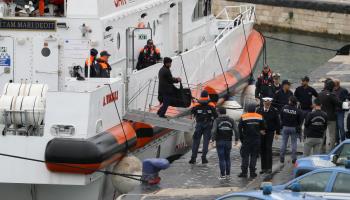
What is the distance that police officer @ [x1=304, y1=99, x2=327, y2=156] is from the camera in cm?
1775

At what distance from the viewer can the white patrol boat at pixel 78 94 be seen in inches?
643

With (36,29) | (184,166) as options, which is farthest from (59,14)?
(184,166)

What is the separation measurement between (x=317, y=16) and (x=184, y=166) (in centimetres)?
2597

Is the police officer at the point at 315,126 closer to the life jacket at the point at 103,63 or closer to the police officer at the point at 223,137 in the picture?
the police officer at the point at 223,137

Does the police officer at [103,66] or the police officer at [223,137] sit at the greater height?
the police officer at [103,66]

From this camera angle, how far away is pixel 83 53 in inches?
722

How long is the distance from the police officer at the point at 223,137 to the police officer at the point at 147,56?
259 centimetres

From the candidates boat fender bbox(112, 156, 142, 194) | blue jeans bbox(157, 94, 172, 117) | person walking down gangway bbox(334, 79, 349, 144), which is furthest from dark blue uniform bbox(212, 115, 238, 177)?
person walking down gangway bbox(334, 79, 349, 144)

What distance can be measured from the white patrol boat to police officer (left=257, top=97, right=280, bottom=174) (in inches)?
53.6

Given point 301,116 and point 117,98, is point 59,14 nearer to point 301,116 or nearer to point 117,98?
point 117,98

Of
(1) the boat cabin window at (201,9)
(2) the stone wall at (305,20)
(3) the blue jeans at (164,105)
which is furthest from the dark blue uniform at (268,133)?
(2) the stone wall at (305,20)

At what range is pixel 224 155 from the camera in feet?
57.8

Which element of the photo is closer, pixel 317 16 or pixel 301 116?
pixel 301 116

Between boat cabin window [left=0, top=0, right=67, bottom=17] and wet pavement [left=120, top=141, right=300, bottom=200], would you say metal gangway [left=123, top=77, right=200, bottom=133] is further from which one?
boat cabin window [left=0, top=0, right=67, bottom=17]
